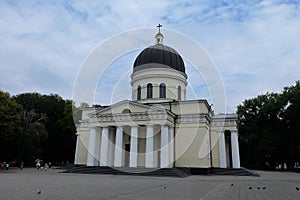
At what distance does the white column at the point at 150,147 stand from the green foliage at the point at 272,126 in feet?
80.4

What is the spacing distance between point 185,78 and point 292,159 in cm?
2809

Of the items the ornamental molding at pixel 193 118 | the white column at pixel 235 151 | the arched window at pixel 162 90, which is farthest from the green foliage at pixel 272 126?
the arched window at pixel 162 90

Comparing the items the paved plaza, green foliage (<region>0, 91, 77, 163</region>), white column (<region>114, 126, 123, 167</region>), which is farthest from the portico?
the paved plaza

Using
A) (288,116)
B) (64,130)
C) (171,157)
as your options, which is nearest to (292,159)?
(288,116)

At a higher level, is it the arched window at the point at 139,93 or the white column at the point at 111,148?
the arched window at the point at 139,93

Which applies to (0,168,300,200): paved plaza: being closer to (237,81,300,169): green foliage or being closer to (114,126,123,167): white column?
(114,126,123,167): white column

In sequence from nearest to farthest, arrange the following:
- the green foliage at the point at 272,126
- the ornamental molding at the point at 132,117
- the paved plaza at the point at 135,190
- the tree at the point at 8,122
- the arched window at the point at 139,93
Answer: the paved plaza at the point at 135,190 → the ornamental molding at the point at 132,117 → the tree at the point at 8,122 → the arched window at the point at 139,93 → the green foliage at the point at 272,126

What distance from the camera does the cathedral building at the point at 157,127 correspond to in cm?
2850

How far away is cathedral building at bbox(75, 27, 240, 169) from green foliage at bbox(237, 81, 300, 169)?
39.9ft

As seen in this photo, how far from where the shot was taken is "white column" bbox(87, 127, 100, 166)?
30.8m

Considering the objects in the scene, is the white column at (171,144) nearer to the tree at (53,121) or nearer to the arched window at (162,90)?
the arched window at (162,90)

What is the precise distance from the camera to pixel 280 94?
1753 inches

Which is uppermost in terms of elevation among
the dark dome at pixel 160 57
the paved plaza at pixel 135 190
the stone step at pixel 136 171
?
the dark dome at pixel 160 57

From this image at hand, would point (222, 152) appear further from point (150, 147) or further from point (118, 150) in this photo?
point (118, 150)
